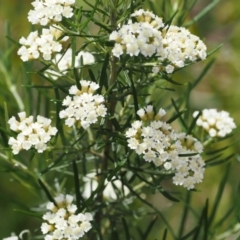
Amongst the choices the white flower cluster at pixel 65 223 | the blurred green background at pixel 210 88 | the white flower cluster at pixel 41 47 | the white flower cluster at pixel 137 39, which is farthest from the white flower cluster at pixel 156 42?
the blurred green background at pixel 210 88

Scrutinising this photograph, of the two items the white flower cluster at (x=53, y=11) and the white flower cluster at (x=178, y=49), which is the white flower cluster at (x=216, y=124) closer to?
the white flower cluster at (x=178, y=49)

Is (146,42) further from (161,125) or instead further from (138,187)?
(138,187)

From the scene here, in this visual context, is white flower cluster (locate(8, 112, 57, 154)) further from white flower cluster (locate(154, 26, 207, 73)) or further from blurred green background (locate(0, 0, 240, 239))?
blurred green background (locate(0, 0, 240, 239))

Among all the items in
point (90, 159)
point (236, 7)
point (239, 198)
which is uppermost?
point (236, 7)

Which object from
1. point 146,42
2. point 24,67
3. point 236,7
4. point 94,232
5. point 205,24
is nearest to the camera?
point 146,42

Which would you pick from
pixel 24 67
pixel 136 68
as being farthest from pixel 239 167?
pixel 136 68

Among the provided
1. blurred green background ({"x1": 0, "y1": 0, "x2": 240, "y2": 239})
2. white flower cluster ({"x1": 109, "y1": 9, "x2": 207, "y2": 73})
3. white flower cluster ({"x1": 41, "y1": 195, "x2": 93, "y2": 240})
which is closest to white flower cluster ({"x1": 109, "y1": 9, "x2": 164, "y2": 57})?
white flower cluster ({"x1": 109, "y1": 9, "x2": 207, "y2": 73})
